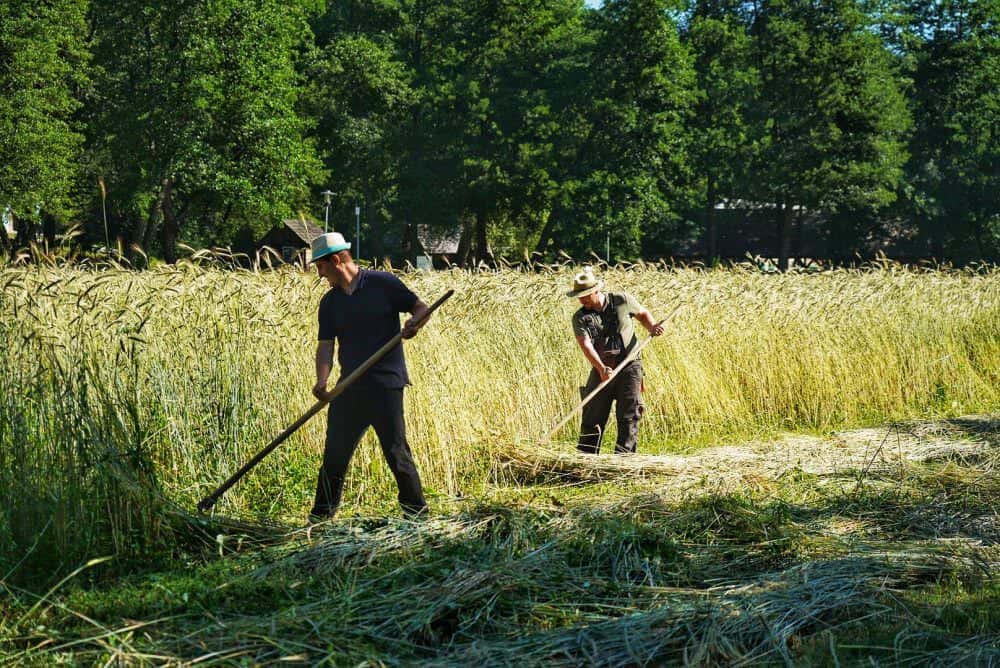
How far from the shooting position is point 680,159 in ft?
127

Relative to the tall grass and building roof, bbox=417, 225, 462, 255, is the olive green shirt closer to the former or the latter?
the tall grass

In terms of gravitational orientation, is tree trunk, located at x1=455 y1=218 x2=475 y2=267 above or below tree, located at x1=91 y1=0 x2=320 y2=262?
below

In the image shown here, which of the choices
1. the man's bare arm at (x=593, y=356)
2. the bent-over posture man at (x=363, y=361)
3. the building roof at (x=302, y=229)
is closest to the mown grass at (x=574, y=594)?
the bent-over posture man at (x=363, y=361)

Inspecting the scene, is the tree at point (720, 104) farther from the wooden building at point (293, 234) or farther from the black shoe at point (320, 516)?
the black shoe at point (320, 516)

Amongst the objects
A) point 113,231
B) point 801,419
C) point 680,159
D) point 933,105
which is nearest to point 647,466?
point 801,419

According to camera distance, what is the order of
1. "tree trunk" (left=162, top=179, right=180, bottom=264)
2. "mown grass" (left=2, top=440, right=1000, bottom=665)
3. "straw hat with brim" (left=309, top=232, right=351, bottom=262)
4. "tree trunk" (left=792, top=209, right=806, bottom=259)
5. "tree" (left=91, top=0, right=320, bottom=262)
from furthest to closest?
"tree trunk" (left=792, top=209, right=806, bottom=259), "tree trunk" (left=162, top=179, right=180, bottom=264), "tree" (left=91, top=0, right=320, bottom=262), "straw hat with brim" (left=309, top=232, right=351, bottom=262), "mown grass" (left=2, top=440, right=1000, bottom=665)

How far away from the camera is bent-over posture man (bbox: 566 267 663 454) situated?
7926mm

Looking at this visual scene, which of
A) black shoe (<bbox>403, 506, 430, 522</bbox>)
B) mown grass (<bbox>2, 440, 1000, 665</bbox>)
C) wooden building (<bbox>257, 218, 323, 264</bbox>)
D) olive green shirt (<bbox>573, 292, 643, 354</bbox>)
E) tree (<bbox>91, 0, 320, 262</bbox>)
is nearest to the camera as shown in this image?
mown grass (<bbox>2, 440, 1000, 665</bbox>)

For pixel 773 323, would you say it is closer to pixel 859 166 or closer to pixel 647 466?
pixel 647 466

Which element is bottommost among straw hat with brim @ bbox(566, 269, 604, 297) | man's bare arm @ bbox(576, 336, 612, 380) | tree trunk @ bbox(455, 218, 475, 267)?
man's bare arm @ bbox(576, 336, 612, 380)

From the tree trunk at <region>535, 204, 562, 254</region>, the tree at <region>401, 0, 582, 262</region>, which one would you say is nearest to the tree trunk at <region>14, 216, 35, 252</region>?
the tree at <region>401, 0, 582, 262</region>

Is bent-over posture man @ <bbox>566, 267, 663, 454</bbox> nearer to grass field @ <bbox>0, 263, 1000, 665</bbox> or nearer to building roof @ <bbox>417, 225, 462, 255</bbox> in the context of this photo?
grass field @ <bbox>0, 263, 1000, 665</bbox>

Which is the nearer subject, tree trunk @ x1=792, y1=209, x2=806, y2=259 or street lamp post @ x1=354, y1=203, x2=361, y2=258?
street lamp post @ x1=354, y1=203, x2=361, y2=258

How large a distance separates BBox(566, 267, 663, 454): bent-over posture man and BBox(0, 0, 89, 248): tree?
23444mm
